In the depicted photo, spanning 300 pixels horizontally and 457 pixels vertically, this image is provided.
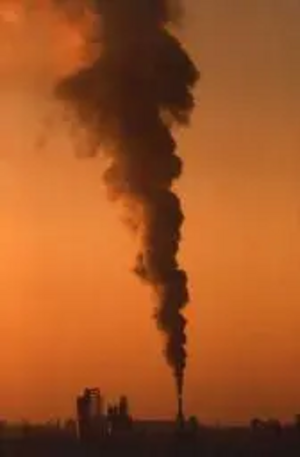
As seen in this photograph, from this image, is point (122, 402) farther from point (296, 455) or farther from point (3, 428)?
point (296, 455)

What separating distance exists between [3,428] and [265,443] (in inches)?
906

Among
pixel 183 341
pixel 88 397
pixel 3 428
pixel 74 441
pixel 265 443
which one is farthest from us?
pixel 3 428

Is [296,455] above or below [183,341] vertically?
below

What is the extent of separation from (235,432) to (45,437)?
48.2 ft

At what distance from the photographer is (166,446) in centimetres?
5462

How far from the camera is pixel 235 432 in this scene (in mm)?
74312

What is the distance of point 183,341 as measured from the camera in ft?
163

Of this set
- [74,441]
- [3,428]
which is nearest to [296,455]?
[74,441]

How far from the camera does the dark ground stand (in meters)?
53.5

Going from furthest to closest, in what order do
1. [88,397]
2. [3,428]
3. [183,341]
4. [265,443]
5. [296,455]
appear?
[3,428], [88,397], [265,443], [296,455], [183,341]

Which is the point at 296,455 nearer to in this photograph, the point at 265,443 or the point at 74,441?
the point at 265,443

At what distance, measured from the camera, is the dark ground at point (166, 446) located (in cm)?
5353

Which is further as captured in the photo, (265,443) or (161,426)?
(161,426)

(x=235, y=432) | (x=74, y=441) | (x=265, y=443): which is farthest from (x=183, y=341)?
(x=235, y=432)
